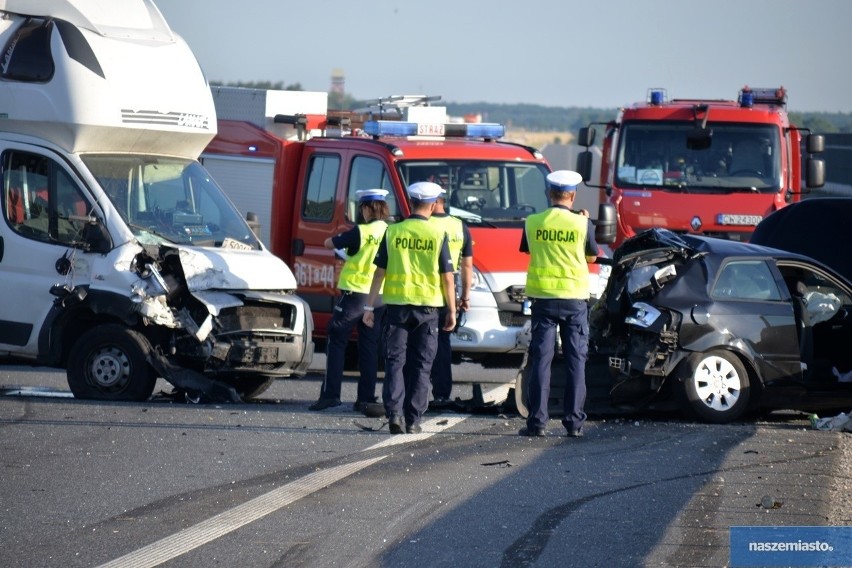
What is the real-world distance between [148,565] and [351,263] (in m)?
5.58

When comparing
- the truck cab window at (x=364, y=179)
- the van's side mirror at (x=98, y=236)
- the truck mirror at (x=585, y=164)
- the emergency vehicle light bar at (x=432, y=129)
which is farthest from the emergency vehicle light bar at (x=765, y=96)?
the van's side mirror at (x=98, y=236)

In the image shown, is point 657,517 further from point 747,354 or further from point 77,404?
point 77,404

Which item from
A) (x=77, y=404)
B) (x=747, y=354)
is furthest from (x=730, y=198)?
(x=77, y=404)

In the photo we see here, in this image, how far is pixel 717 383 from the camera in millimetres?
11547

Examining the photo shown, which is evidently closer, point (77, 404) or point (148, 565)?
point (148, 565)

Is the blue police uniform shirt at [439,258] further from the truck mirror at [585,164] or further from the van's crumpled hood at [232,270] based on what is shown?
the truck mirror at [585,164]

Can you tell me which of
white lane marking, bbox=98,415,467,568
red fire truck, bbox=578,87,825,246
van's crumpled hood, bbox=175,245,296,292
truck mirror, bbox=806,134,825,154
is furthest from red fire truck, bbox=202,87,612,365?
truck mirror, bbox=806,134,825,154

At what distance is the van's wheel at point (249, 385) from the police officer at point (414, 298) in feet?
8.74

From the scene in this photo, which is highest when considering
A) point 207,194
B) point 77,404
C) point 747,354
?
point 207,194

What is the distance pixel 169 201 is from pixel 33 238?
1230 mm

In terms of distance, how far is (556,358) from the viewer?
11.9 metres

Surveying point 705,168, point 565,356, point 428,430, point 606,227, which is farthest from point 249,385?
point 705,168

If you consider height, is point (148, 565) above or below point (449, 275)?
below

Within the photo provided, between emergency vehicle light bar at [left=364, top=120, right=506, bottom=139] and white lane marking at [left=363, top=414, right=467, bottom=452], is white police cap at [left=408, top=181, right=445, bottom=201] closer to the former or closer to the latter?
white lane marking at [left=363, top=414, right=467, bottom=452]
